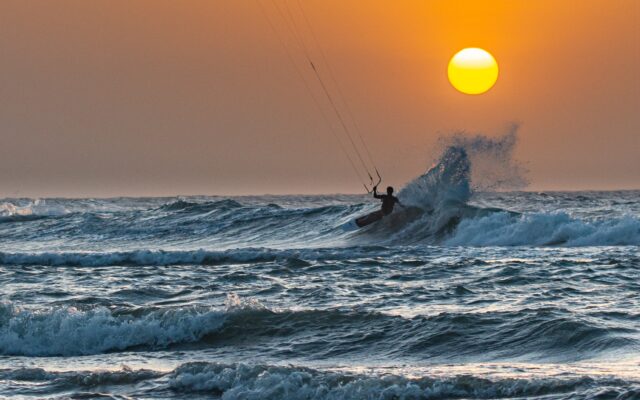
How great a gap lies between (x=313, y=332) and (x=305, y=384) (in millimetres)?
3433

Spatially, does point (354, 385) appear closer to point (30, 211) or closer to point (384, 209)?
point (384, 209)

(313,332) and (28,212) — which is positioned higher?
(28,212)

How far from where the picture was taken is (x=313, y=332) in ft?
48.4

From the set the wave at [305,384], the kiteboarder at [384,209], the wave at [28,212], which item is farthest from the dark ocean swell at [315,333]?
the wave at [28,212]

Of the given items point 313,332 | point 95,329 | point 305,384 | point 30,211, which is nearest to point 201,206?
point 30,211

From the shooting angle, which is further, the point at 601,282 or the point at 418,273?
the point at 418,273

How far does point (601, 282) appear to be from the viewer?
18094 mm

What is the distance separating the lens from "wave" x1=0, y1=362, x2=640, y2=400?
10.7 meters

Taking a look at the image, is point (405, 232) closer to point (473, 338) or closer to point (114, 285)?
point (114, 285)

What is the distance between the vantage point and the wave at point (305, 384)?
10.7m

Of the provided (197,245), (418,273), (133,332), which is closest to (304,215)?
(197,245)

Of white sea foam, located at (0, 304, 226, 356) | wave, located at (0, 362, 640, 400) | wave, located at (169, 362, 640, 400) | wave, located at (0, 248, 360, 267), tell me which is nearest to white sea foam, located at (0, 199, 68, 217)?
wave, located at (0, 248, 360, 267)

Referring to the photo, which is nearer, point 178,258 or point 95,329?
point 95,329

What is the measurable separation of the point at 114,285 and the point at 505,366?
10.5 meters
